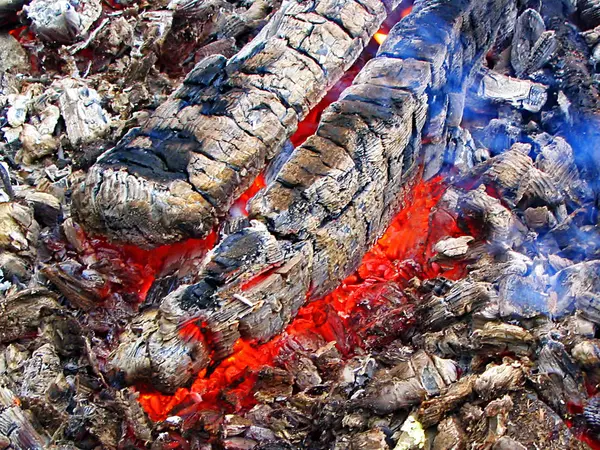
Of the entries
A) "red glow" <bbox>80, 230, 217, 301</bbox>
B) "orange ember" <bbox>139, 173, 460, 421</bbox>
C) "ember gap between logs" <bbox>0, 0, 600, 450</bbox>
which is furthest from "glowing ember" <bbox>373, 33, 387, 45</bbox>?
"red glow" <bbox>80, 230, 217, 301</bbox>

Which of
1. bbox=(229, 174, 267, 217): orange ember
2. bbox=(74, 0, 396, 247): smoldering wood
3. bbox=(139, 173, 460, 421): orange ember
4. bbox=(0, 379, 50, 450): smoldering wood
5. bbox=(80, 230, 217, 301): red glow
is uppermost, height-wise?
bbox=(74, 0, 396, 247): smoldering wood

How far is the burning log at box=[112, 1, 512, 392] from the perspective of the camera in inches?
129

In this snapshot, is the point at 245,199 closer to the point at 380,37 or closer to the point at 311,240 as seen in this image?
the point at 311,240

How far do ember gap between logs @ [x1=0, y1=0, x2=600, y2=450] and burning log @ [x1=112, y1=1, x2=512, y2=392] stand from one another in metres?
0.01

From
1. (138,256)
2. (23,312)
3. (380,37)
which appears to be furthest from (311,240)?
(380,37)

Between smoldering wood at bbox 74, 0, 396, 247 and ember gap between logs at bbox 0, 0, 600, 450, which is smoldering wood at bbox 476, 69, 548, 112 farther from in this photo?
smoldering wood at bbox 74, 0, 396, 247

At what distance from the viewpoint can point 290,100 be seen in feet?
13.1

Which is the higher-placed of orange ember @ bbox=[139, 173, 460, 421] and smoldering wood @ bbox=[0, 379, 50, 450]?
smoldering wood @ bbox=[0, 379, 50, 450]

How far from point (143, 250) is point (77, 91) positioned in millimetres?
1457

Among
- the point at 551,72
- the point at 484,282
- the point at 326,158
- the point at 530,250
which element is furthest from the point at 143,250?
the point at 551,72

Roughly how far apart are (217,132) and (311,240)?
84 cm

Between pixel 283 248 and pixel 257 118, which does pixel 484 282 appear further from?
pixel 257 118

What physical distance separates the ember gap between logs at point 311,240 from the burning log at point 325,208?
14 millimetres

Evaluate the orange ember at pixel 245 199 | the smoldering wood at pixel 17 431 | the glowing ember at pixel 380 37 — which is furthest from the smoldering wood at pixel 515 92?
the smoldering wood at pixel 17 431
